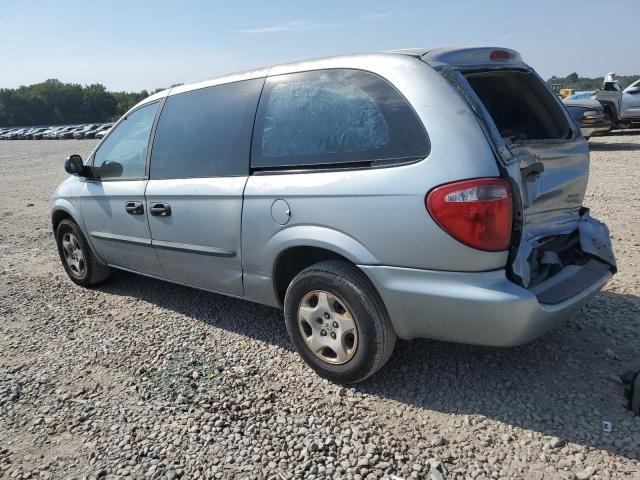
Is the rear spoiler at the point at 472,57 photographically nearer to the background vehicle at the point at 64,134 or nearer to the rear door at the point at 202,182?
the rear door at the point at 202,182

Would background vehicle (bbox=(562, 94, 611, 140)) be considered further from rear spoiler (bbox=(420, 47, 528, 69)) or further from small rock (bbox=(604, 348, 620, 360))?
small rock (bbox=(604, 348, 620, 360))

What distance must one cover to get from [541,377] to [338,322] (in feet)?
4.03

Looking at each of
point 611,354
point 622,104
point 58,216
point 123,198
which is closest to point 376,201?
point 611,354

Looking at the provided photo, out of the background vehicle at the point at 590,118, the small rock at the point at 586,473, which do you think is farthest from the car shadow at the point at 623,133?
the small rock at the point at 586,473

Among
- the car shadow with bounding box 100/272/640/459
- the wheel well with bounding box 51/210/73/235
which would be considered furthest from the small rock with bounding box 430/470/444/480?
the wheel well with bounding box 51/210/73/235

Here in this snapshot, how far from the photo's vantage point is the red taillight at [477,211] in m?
2.29

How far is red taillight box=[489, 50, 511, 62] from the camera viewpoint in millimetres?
2924

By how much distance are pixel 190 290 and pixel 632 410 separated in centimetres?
359

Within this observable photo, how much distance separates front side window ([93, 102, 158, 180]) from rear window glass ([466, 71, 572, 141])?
2.62 meters

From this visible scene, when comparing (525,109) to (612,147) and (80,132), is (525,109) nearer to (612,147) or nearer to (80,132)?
(612,147)

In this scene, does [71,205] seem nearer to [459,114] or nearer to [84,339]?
[84,339]

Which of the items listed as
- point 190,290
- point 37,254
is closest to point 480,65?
point 190,290

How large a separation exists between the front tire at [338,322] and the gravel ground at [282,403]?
18 centimetres

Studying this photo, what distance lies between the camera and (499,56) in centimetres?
297
